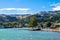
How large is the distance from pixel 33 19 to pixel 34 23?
10.2 feet

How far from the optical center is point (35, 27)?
10606 cm

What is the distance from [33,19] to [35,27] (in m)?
3.91

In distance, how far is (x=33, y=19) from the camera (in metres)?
107

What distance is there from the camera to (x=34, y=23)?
343 feet

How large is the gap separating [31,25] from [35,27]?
9.79 feet

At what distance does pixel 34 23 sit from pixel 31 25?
173cm

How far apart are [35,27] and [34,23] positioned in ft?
8.15

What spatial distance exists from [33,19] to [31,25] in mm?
4202

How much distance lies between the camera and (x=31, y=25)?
104 m
